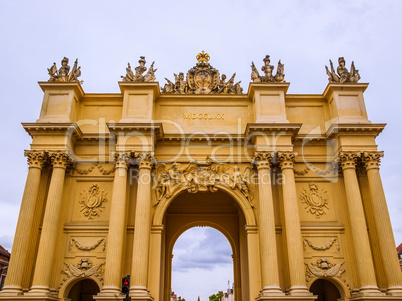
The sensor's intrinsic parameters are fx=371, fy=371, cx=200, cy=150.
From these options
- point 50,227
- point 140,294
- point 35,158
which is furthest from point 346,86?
point 50,227

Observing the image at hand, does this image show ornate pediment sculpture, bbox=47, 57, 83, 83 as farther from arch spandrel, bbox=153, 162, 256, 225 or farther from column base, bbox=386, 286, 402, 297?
column base, bbox=386, 286, 402, 297

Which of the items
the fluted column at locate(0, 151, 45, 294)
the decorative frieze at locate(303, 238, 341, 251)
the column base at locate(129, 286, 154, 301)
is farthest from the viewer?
the decorative frieze at locate(303, 238, 341, 251)

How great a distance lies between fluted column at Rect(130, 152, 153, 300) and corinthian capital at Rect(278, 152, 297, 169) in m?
6.69

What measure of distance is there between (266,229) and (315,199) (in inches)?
142

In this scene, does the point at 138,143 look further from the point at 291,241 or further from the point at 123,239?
the point at 291,241

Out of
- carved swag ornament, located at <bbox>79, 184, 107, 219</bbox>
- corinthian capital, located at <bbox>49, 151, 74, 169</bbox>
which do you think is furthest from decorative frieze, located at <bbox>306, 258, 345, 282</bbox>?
corinthian capital, located at <bbox>49, 151, 74, 169</bbox>

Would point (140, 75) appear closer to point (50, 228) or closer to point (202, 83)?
point (202, 83)

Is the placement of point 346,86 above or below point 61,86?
above

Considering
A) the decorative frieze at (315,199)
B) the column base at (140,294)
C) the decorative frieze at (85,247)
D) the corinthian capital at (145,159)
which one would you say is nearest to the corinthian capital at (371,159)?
the decorative frieze at (315,199)

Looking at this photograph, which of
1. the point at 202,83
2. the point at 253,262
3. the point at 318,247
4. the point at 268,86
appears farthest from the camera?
the point at 202,83

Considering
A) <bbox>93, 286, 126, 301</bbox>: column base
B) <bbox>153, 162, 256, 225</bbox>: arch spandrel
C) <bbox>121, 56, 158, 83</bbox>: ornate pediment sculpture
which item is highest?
<bbox>121, 56, 158, 83</bbox>: ornate pediment sculpture

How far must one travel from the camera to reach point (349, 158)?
62.3 ft

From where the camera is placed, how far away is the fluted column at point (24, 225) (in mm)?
16609

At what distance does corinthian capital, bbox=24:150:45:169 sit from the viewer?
18688 mm
